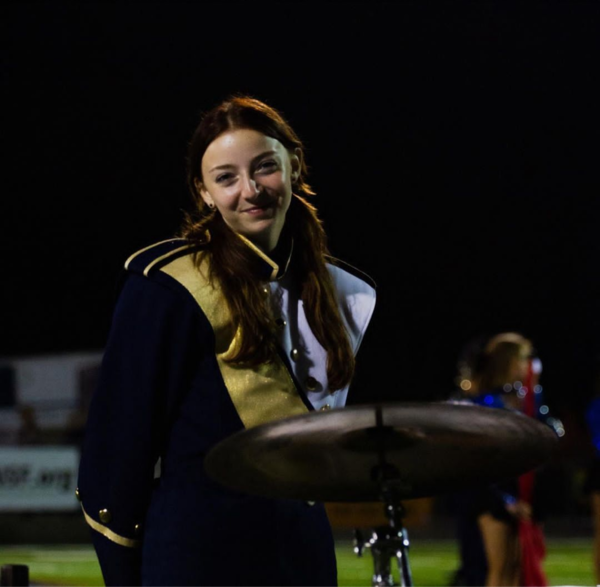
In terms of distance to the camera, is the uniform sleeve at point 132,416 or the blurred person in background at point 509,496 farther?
the blurred person in background at point 509,496

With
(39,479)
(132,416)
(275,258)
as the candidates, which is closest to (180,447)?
(132,416)

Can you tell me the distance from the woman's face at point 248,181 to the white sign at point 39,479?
13.2 meters

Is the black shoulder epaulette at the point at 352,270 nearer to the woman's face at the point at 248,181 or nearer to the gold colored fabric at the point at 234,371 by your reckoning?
the woman's face at the point at 248,181

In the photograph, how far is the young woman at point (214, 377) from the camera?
81.0 inches

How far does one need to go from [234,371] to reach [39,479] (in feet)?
44.6

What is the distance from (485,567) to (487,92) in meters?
25.0

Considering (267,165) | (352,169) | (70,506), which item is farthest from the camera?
(352,169)

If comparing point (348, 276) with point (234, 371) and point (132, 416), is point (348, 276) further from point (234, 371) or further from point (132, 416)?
point (132, 416)

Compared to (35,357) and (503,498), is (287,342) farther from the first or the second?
(35,357)

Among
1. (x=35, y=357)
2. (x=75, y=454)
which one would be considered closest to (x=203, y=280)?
(x=75, y=454)

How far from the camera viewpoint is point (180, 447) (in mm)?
2105

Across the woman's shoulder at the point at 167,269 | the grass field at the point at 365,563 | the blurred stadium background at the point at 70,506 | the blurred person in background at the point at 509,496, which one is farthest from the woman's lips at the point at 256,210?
the grass field at the point at 365,563

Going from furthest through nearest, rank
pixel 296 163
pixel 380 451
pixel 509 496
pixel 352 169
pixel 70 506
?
1. pixel 352 169
2. pixel 70 506
3. pixel 509 496
4. pixel 296 163
5. pixel 380 451

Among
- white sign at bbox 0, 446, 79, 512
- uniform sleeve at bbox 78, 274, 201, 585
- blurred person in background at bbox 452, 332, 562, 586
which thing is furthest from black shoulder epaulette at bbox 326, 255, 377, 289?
white sign at bbox 0, 446, 79, 512
